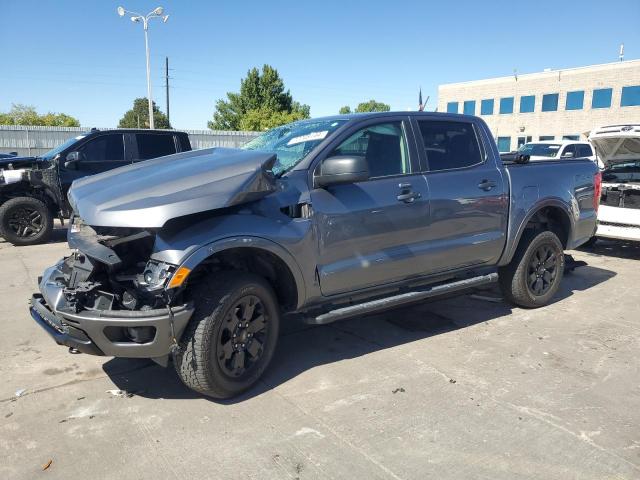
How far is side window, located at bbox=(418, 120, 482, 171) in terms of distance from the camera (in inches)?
179

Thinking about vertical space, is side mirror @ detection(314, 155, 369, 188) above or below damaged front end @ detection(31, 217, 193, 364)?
above

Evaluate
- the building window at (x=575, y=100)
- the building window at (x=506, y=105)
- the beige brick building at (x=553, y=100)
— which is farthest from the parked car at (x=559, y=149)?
the building window at (x=506, y=105)

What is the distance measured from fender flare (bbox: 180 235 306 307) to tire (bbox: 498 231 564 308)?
2.59m

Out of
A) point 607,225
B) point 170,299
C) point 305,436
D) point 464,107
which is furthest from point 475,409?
point 464,107

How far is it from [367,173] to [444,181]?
1.10 m

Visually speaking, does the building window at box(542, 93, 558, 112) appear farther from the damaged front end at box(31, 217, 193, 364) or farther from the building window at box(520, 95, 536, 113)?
the damaged front end at box(31, 217, 193, 364)

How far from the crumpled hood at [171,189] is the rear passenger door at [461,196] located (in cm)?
158

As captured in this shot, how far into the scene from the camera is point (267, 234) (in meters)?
3.46

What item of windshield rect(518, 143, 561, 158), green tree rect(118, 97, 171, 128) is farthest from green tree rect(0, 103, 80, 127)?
windshield rect(518, 143, 561, 158)

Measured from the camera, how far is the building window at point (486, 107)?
148ft

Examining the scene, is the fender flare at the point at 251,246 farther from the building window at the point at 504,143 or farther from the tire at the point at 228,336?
the building window at the point at 504,143

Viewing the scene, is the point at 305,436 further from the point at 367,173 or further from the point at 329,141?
the point at 329,141

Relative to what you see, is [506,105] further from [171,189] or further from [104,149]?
[171,189]

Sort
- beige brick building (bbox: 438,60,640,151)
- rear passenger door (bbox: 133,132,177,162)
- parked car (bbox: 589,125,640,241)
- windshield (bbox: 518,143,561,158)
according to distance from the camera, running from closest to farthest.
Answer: parked car (bbox: 589,125,640,241), rear passenger door (bbox: 133,132,177,162), windshield (bbox: 518,143,561,158), beige brick building (bbox: 438,60,640,151)
